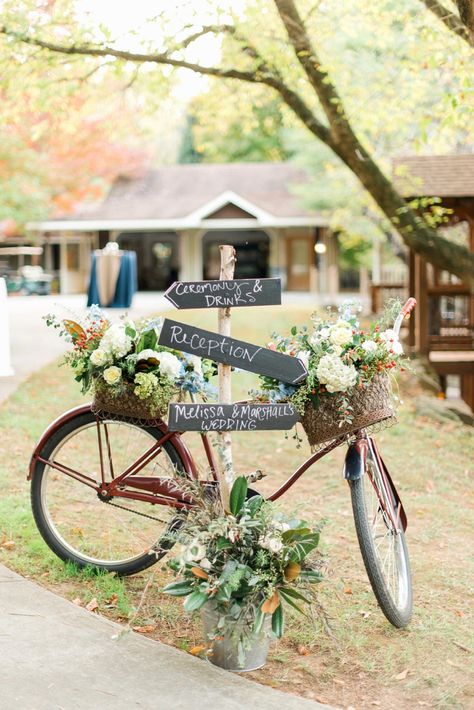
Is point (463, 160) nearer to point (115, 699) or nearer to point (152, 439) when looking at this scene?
point (152, 439)

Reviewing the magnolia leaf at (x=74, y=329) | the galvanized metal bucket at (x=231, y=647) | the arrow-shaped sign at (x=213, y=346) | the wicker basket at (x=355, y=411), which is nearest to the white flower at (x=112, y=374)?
the magnolia leaf at (x=74, y=329)

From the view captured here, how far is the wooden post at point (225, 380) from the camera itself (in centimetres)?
382

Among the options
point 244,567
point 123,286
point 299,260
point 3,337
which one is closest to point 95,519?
point 3,337

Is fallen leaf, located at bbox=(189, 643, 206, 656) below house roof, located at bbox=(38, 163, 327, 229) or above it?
below

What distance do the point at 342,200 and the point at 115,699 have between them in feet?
77.7

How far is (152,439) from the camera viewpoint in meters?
4.39

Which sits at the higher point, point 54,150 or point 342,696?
point 54,150

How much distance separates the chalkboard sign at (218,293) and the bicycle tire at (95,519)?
733mm

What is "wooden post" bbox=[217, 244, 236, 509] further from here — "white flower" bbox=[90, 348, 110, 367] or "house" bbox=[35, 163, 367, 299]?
"house" bbox=[35, 163, 367, 299]

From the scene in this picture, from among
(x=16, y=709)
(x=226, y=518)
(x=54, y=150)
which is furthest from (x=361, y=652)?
(x=54, y=150)

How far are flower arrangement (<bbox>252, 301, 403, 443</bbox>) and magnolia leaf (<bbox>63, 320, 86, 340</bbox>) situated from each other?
2.86 feet

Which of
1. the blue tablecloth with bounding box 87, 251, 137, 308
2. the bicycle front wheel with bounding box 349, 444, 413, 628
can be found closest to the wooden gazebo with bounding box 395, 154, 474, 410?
the blue tablecloth with bounding box 87, 251, 137, 308

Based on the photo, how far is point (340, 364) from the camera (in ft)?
12.6

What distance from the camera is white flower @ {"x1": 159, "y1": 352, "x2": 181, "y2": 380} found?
407 cm
